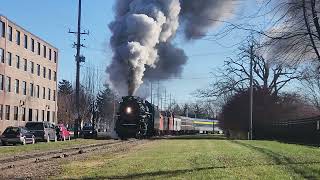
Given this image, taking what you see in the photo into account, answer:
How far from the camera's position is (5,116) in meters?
62.6

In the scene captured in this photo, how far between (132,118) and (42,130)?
757cm

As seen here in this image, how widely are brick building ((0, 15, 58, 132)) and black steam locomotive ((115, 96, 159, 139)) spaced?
64.8 feet

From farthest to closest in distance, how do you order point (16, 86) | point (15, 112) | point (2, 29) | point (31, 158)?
1. point (16, 86)
2. point (15, 112)
3. point (2, 29)
4. point (31, 158)

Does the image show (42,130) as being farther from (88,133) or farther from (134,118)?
(88,133)

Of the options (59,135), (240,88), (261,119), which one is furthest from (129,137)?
(240,88)

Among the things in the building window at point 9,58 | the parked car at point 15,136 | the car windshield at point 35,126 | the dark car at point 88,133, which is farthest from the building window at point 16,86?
the parked car at point 15,136

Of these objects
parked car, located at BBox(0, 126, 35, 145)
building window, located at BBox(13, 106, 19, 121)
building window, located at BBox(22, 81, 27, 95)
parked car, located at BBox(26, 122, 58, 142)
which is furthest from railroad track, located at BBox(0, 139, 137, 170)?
building window, located at BBox(22, 81, 27, 95)

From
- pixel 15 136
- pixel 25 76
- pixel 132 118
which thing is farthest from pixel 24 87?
pixel 15 136

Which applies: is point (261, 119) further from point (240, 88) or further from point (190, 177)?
point (190, 177)

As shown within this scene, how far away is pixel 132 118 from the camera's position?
151 feet

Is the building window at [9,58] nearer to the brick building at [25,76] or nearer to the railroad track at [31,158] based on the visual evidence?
the brick building at [25,76]

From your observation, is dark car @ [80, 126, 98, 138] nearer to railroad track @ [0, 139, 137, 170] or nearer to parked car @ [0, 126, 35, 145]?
parked car @ [0, 126, 35, 145]

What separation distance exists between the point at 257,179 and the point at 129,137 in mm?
37022

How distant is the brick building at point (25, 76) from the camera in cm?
6203
